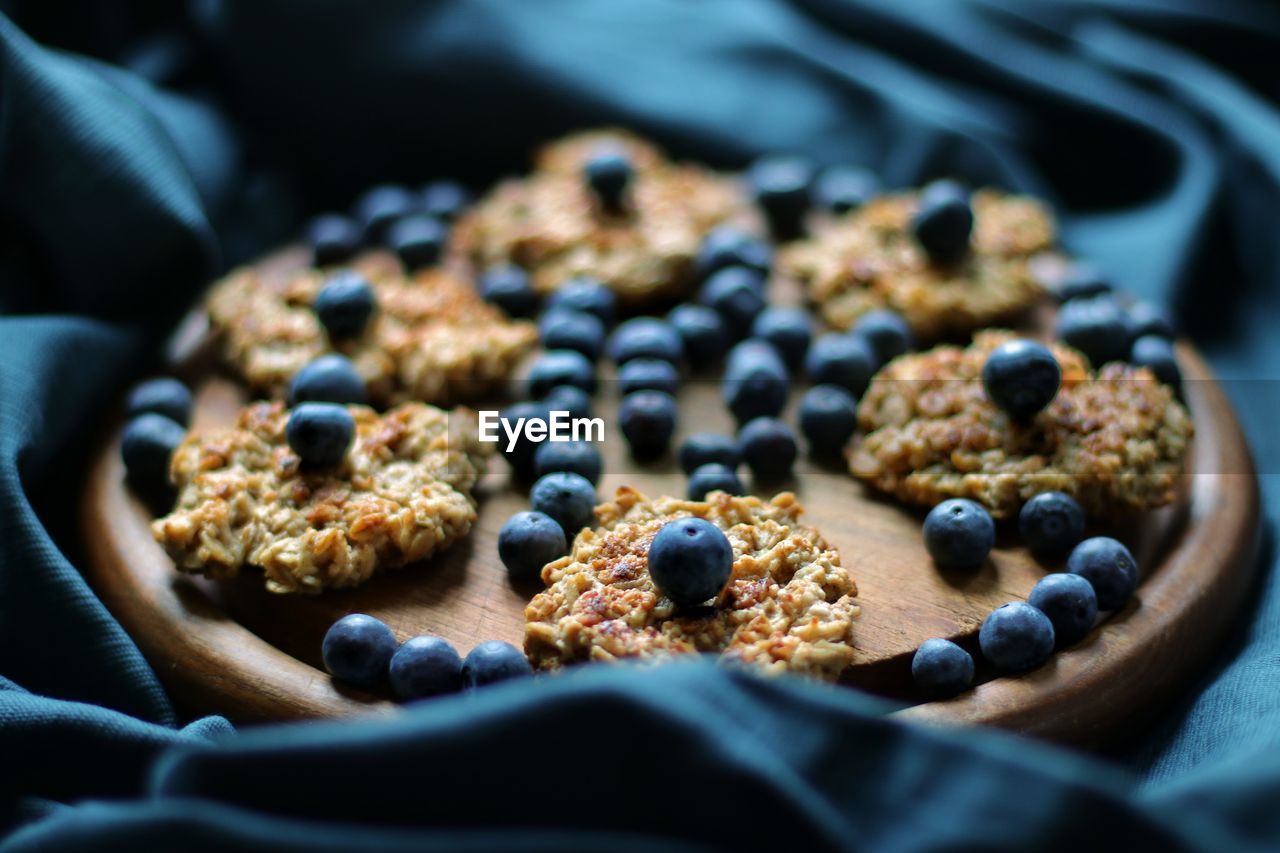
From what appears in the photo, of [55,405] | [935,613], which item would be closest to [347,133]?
[55,405]

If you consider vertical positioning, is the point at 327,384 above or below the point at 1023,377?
below

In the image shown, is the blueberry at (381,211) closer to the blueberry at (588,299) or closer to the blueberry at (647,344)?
the blueberry at (588,299)

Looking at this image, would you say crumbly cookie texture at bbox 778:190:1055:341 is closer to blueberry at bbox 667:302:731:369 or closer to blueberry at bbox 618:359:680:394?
blueberry at bbox 667:302:731:369

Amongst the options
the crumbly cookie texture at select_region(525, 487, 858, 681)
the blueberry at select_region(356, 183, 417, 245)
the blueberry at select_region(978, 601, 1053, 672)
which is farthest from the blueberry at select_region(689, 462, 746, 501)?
the blueberry at select_region(356, 183, 417, 245)

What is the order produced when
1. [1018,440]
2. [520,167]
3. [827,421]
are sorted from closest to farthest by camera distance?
[1018,440], [827,421], [520,167]

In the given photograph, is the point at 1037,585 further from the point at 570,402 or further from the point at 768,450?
the point at 570,402

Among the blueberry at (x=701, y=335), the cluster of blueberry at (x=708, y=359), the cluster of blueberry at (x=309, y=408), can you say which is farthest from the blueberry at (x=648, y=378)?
the cluster of blueberry at (x=309, y=408)

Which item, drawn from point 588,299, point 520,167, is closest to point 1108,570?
point 588,299
